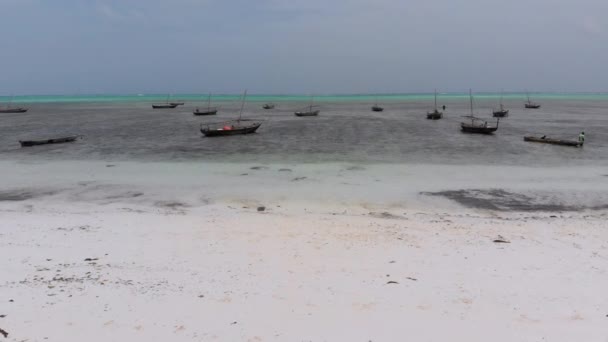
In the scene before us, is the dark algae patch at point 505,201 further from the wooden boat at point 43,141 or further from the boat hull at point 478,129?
the wooden boat at point 43,141

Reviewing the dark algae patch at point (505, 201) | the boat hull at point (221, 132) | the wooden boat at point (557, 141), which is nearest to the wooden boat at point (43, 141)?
the boat hull at point (221, 132)

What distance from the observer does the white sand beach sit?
5578mm

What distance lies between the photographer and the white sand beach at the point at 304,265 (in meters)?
5.58

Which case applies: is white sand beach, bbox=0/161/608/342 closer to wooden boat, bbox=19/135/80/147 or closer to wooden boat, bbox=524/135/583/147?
wooden boat, bbox=524/135/583/147

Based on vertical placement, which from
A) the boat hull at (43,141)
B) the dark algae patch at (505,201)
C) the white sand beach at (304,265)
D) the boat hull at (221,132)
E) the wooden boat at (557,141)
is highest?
the boat hull at (221,132)

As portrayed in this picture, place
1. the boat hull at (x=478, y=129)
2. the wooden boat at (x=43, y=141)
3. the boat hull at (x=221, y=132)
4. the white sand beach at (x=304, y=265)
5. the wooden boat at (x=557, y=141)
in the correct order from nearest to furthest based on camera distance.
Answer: the white sand beach at (x=304, y=265) < the wooden boat at (x=557, y=141) < the wooden boat at (x=43, y=141) < the boat hull at (x=221, y=132) < the boat hull at (x=478, y=129)

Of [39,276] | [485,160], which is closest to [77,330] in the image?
[39,276]

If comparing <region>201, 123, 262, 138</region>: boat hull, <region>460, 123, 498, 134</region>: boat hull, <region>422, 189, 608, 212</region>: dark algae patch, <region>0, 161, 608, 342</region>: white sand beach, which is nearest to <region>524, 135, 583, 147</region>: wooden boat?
<region>460, 123, 498, 134</region>: boat hull

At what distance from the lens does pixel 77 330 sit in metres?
5.36

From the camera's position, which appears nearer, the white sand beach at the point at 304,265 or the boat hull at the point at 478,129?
the white sand beach at the point at 304,265

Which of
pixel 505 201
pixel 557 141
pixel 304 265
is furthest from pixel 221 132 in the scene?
pixel 304 265

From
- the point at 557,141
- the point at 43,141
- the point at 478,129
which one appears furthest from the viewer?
the point at 478,129

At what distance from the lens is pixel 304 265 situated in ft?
25.8

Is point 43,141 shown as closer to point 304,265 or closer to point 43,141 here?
point 43,141
